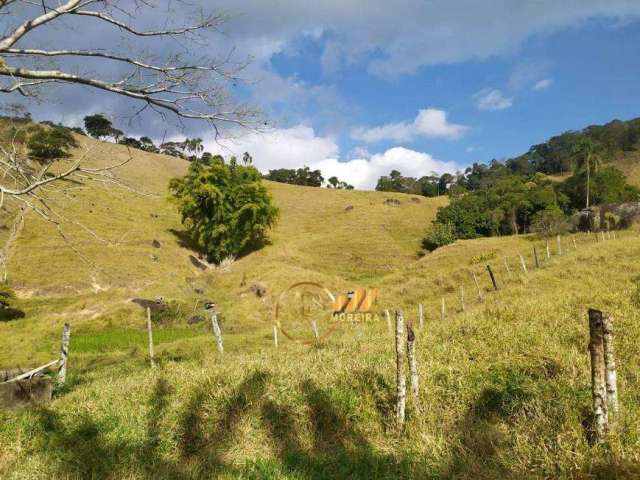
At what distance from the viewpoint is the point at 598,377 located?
4.45 metres

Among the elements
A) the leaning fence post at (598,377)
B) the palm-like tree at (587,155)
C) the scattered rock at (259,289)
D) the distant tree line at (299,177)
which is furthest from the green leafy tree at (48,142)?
the distant tree line at (299,177)

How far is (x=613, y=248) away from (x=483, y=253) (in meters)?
22.6

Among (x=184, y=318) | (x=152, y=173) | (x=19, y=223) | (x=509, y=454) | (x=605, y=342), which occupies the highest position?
(x=152, y=173)

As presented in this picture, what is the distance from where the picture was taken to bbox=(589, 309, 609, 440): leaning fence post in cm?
436

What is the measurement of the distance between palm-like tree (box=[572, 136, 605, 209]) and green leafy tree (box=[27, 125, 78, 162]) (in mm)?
73618

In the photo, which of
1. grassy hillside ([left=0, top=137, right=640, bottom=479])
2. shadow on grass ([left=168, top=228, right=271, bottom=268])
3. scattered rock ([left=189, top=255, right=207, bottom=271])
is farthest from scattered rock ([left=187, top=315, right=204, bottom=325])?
shadow on grass ([left=168, top=228, right=271, bottom=268])

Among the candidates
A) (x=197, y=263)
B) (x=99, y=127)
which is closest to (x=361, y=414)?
(x=99, y=127)

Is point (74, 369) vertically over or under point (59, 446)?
under

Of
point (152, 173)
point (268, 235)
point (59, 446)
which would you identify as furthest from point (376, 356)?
point (152, 173)

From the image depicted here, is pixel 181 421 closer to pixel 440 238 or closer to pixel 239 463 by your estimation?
pixel 239 463

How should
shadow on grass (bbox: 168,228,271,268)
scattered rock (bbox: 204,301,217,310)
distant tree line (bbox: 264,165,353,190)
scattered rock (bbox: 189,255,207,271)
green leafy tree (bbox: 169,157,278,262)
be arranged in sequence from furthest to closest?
1. distant tree line (bbox: 264,165,353,190)
2. shadow on grass (bbox: 168,228,271,268)
3. green leafy tree (bbox: 169,157,278,262)
4. scattered rock (bbox: 189,255,207,271)
5. scattered rock (bbox: 204,301,217,310)

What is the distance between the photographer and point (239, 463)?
5.23m

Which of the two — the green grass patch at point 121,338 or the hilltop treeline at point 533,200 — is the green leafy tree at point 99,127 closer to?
the green grass patch at point 121,338

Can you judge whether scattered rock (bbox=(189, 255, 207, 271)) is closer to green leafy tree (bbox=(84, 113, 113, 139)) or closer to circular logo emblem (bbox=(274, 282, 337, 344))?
circular logo emblem (bbox=(274, 282, 337, 344))
